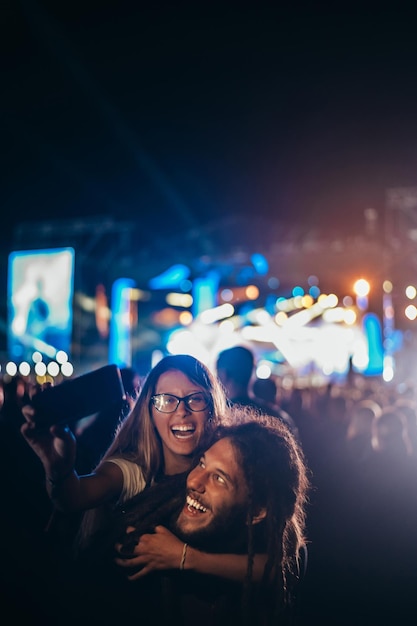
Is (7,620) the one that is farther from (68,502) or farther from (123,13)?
(123,13)

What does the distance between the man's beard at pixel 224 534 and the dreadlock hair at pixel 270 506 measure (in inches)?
0.7

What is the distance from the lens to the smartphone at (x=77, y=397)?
1.26m

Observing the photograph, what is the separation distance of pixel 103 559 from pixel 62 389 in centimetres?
40

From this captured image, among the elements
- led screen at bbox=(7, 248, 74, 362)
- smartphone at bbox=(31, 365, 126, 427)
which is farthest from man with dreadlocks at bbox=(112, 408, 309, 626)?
led screen at bbox=(7, 248, 74, 362)

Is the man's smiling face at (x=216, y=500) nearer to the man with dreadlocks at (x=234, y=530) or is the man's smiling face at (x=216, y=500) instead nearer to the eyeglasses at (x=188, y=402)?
the man with dreadlocks at (x=234, y=530)

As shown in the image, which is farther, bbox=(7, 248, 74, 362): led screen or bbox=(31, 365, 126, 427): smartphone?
bbox=(7, 248, 74, 362): led screen

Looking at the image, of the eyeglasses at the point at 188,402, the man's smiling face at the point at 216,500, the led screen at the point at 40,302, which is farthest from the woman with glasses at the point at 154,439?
the led screen at the point at 40,302

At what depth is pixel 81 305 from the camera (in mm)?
9961

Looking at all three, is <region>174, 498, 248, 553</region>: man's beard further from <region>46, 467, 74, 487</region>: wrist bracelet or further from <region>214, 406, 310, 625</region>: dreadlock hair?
<region>46, 467, 74, 487</region>: wrist bracelet

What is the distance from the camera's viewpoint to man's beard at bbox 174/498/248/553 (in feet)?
4.13

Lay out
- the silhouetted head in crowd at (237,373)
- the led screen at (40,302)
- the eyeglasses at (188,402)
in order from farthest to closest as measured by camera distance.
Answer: the led screen at (40,302) → the silhouetted head in crowd at (237,373) → the eyeglasses at (188,402)

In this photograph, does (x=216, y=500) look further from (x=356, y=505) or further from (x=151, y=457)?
(x=356, y=505)

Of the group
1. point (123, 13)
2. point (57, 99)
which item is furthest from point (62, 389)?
point (57, 99)

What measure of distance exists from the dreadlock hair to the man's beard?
0.7 inches
